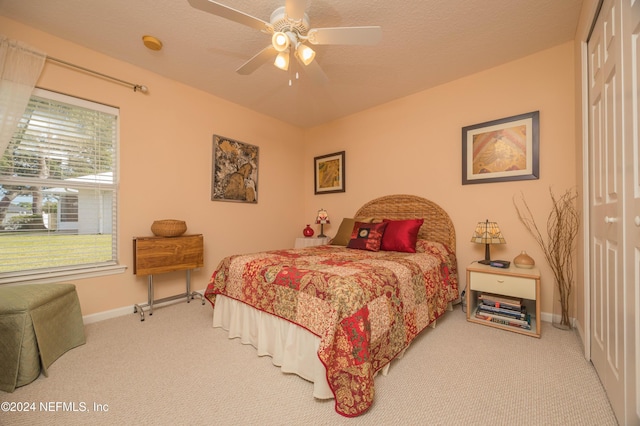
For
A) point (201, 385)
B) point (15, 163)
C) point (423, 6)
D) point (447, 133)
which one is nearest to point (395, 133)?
point (447, 133)

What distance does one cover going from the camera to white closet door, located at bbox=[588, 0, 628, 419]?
121 cm

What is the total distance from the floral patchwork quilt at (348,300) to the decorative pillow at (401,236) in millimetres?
233

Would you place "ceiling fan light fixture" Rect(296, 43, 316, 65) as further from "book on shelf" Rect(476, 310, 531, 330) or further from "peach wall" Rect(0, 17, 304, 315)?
"book on shelf" Rect(476, 310, 531, 330)

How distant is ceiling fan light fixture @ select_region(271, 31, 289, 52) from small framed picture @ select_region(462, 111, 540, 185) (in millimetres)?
2206

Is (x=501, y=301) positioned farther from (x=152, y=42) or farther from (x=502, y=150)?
(x=152, y=42)

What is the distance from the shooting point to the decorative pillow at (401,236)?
267 centimetres

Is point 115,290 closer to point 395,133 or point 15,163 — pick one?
point 15,163

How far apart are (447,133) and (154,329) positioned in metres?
3.72

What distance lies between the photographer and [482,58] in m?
2.55

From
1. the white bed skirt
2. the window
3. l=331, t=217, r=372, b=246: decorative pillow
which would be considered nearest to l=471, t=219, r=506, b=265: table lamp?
l=331, t=217, r=372, b=246: decorative pillow

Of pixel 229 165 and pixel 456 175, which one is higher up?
pixel 229 165

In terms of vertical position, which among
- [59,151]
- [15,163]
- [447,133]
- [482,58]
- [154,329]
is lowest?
[154,329]

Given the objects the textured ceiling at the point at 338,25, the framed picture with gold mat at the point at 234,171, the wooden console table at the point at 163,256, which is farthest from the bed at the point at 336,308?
the textured ceiling at the point at 338,25

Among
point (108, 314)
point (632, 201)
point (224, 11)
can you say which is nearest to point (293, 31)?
point (224, 11)
